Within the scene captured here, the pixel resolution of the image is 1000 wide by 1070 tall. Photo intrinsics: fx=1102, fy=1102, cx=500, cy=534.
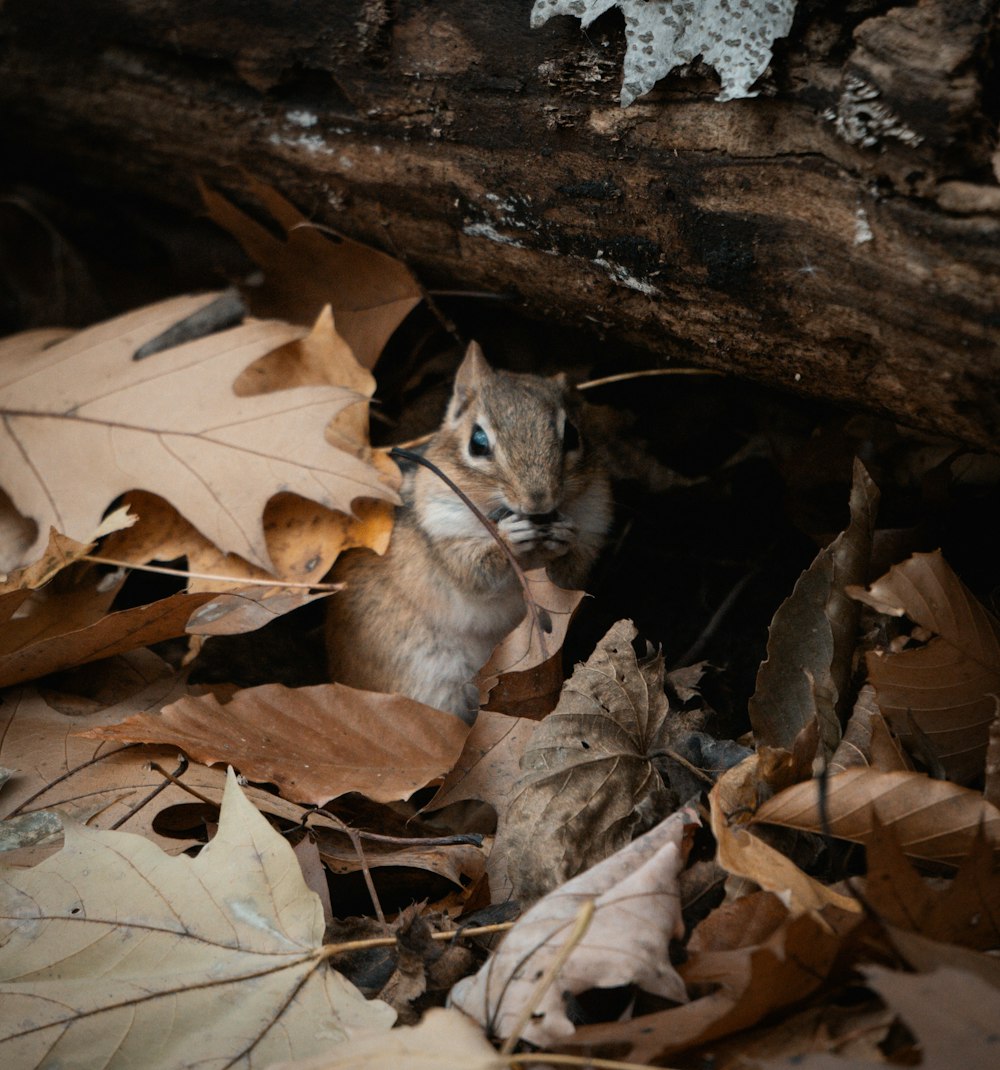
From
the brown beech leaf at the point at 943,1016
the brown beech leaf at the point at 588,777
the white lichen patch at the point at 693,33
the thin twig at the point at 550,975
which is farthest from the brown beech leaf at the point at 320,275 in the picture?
the brown beech leaf at the point at 943,1016

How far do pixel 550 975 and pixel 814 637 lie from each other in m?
1.26

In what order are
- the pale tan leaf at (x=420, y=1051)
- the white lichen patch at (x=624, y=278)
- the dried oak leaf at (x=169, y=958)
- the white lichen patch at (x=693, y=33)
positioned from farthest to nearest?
the white lichen patch at (x=624, y=278) → the white lichen patch at (x=693, y=33) → the dried oak leaf at (x=169, y=958) → the pale tan leaf at (x=420, y=1051)

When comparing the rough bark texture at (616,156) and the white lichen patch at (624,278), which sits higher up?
the rough bark texture at (616,156)

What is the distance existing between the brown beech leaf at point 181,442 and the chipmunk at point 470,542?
37 cm

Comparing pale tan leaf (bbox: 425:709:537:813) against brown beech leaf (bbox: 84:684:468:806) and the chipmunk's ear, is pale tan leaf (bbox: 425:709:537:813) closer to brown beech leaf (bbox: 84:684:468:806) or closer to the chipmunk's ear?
brown beech leaf (bbox: 84:684:468:806)

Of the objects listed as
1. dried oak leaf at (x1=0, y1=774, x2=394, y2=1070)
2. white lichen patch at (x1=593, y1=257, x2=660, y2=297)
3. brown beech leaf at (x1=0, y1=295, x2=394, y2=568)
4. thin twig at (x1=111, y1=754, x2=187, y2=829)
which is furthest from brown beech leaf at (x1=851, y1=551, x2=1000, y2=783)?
thin twig at (x1=111, y1=754, x2=187, y2=829)

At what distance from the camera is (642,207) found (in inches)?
114

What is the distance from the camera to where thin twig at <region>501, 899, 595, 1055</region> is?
188cm

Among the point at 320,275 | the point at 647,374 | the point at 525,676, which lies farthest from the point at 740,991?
the point at 320,275

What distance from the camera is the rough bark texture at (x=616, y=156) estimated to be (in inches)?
89.8

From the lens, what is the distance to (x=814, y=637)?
2.83 m

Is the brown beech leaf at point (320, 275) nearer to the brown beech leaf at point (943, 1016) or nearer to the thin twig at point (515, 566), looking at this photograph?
the thin twig at point (515, 566)

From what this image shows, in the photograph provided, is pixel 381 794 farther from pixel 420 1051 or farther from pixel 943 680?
pixel 943 680

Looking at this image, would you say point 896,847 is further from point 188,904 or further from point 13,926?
point 13,926
